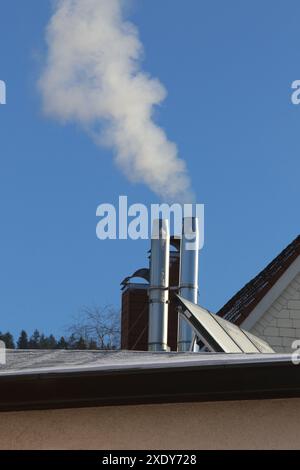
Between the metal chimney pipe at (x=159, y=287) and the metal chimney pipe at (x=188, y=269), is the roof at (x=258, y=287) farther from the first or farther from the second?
the metal chimney pipe at (x=159, y=287)

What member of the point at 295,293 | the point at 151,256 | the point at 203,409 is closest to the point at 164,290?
the point at 151,256

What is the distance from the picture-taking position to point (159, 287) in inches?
750

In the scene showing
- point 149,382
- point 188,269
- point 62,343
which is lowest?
point 149,382

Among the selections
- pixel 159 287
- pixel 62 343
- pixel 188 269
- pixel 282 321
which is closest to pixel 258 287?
pixel 282 321

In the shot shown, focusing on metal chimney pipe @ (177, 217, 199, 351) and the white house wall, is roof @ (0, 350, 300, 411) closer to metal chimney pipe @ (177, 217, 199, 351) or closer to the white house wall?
the white house wall

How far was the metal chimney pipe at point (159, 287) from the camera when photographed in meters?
18.8

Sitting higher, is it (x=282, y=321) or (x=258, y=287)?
(x=258, y=287)

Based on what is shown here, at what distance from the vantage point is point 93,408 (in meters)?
6.77

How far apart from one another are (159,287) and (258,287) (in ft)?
7.57

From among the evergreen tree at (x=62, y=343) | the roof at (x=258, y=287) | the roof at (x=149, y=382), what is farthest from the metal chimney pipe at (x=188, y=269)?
the evergreen tree at (x=62, y=343)

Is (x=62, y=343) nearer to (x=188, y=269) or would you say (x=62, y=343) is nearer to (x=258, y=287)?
(x=188, y=269)

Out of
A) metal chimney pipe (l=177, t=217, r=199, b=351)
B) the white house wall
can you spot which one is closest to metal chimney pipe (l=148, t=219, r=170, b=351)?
metal chimney pipe (l=177, t=217, r=199, b=351)

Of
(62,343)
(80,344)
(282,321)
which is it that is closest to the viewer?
(282,321)

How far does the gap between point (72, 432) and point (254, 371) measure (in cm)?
119
